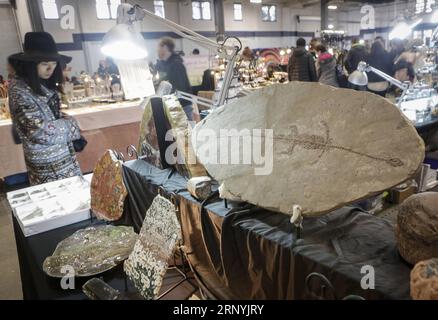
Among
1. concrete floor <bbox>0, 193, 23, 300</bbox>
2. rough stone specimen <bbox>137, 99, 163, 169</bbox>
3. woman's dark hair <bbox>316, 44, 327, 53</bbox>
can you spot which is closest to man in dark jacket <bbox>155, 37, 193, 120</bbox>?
rough stone specimen <bbox>137, 99, 163, 169</bbox>

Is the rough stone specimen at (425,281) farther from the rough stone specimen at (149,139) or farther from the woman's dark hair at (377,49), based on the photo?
the woman's dark hair at (377,49)

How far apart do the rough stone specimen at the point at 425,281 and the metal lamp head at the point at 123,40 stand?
1317mm

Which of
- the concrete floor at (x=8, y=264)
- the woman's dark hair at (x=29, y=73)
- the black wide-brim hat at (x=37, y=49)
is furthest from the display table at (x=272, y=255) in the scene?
the black wide-brim hat at (x=37, y=49)

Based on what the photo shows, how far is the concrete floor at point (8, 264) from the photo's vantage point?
6.39 ft

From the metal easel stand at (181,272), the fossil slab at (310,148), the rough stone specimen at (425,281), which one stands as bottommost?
the metal easel stand at (181,272)

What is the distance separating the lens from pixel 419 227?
659mm

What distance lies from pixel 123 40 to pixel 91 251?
2.99ft

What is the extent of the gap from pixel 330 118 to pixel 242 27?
557 inches

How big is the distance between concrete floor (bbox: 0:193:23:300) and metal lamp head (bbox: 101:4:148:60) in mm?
1549

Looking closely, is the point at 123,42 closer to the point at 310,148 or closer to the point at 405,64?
the point at 310,148

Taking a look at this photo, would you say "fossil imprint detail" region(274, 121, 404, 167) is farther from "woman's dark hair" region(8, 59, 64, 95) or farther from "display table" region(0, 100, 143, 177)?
"display table" region(0, 100, 143, 177)

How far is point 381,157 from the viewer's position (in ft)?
2.69

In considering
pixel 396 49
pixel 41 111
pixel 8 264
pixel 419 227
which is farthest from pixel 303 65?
pixel 419 227

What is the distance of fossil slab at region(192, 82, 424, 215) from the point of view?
32.1 inches
